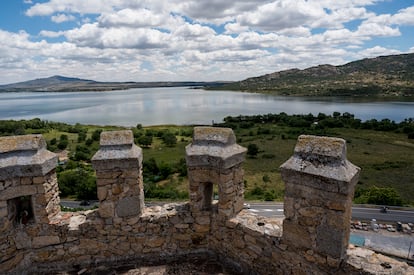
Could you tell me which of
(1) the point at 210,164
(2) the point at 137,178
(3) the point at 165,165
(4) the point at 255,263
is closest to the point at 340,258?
(4) the point at 255,263

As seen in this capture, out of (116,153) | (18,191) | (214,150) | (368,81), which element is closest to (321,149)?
(214,150)

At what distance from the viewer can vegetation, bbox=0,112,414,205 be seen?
31750mm

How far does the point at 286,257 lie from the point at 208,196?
1.72m

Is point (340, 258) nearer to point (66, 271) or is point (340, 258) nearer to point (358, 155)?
point (66, 271)

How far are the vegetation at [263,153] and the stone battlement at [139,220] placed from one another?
24307mm

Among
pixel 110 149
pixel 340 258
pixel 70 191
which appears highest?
pixel 110 149

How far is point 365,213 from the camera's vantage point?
25125 millimetres

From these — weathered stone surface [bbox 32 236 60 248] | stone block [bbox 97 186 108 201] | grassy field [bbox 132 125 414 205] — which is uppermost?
stone block [bbox 97 186 108 201]

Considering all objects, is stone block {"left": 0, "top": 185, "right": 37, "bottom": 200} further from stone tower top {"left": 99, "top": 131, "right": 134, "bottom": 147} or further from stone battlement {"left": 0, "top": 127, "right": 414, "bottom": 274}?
stone tower top {"left": 99, "top": 131, "right": 134, "bottom": 147}

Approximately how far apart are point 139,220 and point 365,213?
24.7 meters

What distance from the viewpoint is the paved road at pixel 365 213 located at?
23953 millimetres

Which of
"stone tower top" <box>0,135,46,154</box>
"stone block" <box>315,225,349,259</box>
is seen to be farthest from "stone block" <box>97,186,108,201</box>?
"stone block" <box>315,225,349,259</box>

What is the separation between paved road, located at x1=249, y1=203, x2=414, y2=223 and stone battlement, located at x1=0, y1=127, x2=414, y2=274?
18.7 meters

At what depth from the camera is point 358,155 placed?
152 feet
